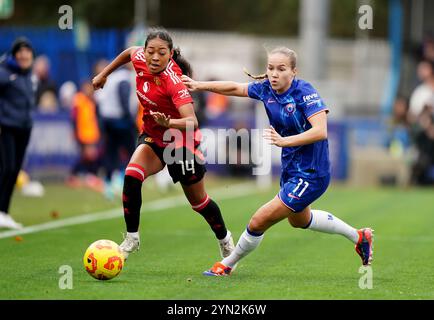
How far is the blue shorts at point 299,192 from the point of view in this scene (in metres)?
9.21

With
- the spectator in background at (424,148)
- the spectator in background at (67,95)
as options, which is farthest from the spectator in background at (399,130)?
the spectator in background at (67,95)

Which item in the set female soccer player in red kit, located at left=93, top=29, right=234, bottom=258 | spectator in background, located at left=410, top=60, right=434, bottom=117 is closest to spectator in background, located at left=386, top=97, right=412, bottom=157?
spectator in background, located at left=410, top=60, right=434, bottom=117

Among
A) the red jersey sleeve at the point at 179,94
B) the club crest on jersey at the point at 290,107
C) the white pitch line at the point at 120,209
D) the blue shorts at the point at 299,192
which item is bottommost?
the white pitch line at the point at 120,209

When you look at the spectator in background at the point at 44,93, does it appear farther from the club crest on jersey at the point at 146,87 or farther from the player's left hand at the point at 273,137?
the player's left hand at the point at 273,137

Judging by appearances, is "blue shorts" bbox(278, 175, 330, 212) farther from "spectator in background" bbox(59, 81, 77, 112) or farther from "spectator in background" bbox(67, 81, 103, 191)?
"spectator in background" bbox(59, 81, 77, 112)

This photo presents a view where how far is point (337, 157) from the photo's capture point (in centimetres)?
2366

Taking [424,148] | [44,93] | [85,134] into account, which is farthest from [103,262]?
[44,93]

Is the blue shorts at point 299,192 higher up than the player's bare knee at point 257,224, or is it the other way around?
the blue shorts at point 299,192

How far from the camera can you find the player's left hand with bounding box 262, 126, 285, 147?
8.74 m

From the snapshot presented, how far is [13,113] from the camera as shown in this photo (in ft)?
44.1

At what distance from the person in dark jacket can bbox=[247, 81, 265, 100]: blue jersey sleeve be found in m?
4.75

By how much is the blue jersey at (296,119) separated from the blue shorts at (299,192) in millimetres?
52

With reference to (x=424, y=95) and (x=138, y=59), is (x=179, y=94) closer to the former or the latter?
(x=138, y=59)

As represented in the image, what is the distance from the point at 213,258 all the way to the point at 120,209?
5.66m
